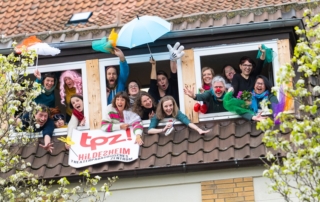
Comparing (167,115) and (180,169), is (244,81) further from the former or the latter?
(180,169)

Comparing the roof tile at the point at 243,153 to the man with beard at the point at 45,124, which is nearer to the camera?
the roof tile at the point at 243,153

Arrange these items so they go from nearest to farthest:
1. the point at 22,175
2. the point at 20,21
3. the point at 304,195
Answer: the point at 304,195, the point at 22,175, the point at 20,21

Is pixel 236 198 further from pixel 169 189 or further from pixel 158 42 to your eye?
pixel 158 42

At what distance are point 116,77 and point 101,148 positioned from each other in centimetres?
146

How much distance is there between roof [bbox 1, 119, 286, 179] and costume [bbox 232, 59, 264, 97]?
1.77ft

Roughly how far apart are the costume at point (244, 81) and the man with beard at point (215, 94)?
7.6 inches

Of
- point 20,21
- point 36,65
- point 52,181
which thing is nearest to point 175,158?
point 52,181

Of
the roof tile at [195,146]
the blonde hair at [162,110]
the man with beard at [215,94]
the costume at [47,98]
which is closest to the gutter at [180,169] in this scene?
the roof tile at [195,146]

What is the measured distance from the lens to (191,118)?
56.3 feet

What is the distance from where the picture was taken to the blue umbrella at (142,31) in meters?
17.1

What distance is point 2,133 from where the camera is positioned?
14828 millimetres

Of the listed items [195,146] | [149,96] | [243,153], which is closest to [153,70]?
[149,96]

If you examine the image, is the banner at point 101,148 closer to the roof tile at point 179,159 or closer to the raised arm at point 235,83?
the roof tile at point 179,159

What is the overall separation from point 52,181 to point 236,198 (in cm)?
293
